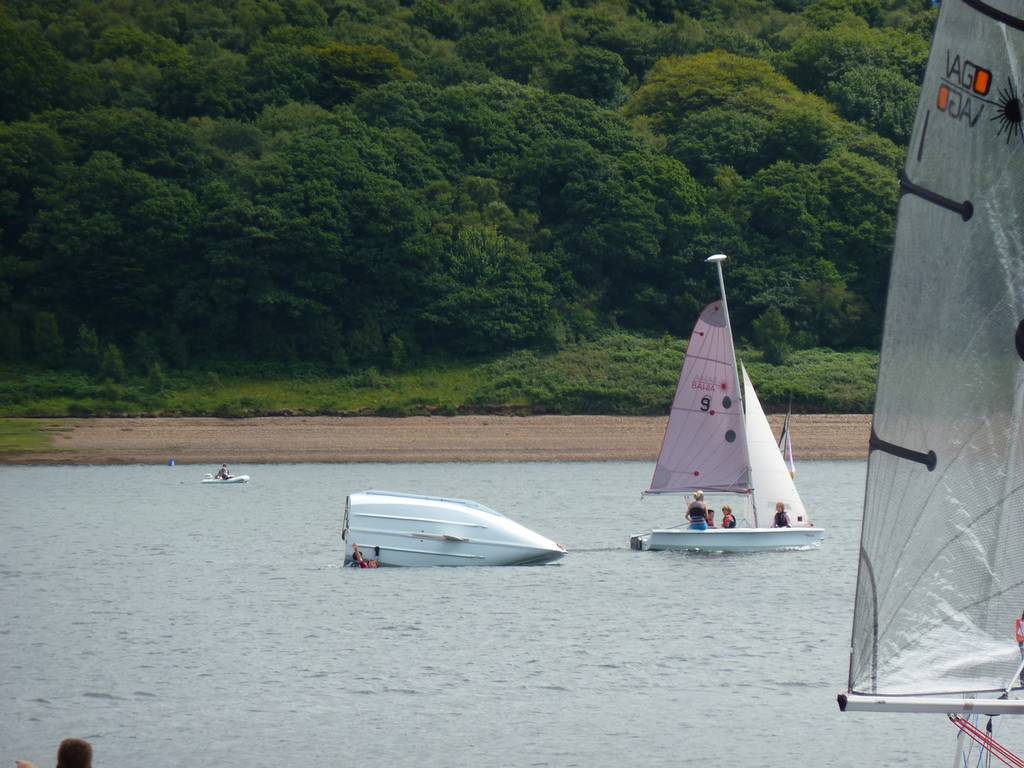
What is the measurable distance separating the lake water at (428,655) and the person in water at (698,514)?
A: 1.39 m

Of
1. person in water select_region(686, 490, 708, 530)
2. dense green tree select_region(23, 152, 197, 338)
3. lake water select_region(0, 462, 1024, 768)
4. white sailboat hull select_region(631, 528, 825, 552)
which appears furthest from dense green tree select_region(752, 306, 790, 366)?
person in water select_region(686, 490, 708, 530)

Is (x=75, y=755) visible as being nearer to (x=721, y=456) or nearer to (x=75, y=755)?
(x=75, y=755)

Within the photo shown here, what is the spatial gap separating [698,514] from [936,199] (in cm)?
3367

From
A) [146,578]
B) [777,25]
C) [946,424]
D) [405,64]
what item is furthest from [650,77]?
[946,424]

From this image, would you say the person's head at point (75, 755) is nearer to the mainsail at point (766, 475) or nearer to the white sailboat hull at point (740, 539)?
the white sailboat hull at point (740, 539)

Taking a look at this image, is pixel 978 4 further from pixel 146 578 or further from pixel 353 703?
pixel 146 578

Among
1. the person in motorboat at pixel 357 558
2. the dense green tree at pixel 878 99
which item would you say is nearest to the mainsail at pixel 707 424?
the person in motorboat at pixel 357 558

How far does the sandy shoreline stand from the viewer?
92.2 meters

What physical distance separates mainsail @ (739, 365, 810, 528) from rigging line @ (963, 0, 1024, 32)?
34.7 meters

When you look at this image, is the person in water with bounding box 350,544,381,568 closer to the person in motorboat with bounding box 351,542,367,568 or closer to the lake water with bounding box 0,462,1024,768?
the person in motorboat with bounding box 351,542,367,568

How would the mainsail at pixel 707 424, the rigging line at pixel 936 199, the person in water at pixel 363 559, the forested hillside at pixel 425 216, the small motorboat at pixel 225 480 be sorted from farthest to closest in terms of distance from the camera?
the forested hillside at pixel 425 216 → the small motorboat at pixel 225 480 → the person in water at pixel 363 559 → the mainsail at pixel 707 424 → the rigging line at pixel 936 199

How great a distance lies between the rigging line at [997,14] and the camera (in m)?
11.0

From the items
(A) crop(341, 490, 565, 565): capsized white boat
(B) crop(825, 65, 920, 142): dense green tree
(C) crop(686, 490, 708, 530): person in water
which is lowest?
(A) crop(341, 490, 565, 565): capsized white boat

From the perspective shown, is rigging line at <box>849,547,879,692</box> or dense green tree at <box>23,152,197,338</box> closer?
rigging line at <box>849,547,879,692</box>
